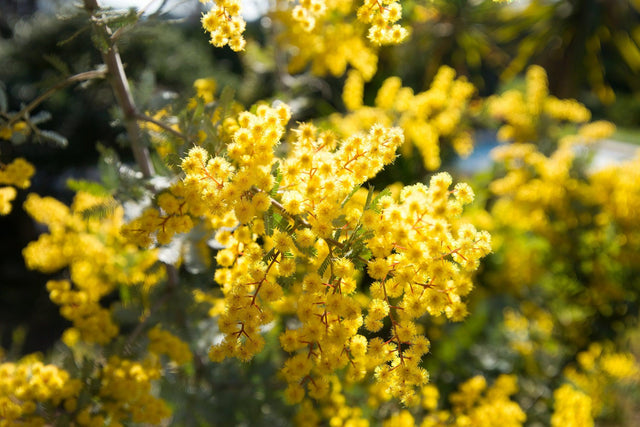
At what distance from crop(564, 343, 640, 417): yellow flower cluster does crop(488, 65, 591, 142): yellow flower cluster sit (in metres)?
1.67

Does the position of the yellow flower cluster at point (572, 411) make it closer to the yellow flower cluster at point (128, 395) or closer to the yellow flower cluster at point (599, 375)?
the yellow flower cluster at point (599, 375)

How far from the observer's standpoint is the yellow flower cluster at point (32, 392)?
1209 mm

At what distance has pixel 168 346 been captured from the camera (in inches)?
56.3

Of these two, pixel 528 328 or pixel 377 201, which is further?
pixel 528 328

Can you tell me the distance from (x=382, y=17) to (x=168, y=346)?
1.18 m

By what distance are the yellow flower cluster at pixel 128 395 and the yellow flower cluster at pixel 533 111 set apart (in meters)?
2.81

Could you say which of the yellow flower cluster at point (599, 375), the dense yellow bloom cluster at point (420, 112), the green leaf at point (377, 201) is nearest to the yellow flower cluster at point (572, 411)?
the yellow flower cluster at point (599, 375)

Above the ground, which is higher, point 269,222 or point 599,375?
point 269,222

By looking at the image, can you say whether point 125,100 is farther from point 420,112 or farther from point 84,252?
point 420,112

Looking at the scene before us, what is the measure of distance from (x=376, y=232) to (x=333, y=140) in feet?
0.78

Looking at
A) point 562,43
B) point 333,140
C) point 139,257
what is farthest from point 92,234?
point 562,43

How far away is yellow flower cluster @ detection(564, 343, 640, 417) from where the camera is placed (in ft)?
7.54

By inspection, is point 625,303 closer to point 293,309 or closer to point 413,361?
point 293,309

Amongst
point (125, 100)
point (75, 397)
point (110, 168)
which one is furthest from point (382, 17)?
point (75, 397)
